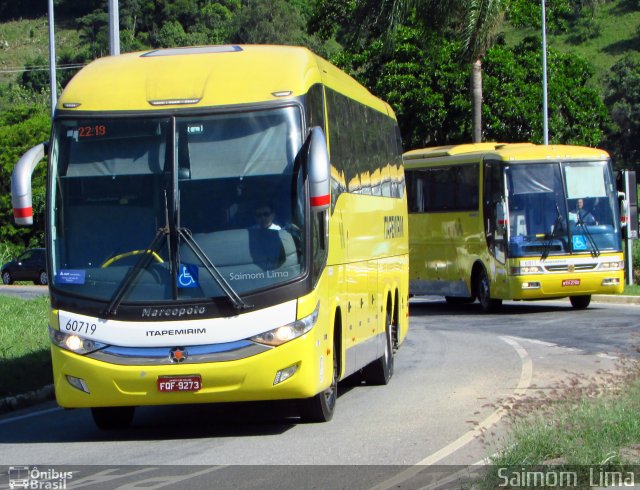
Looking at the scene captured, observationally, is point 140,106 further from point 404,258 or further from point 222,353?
point 404,258

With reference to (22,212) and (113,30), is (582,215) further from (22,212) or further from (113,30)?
(22,212)

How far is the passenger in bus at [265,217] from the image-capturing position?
10.7 m

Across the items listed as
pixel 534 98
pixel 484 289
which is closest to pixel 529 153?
pixel 484 289

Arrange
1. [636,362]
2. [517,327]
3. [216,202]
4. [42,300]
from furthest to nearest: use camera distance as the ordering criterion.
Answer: [42,300] < [517,327] < [636,362] < [216,202]

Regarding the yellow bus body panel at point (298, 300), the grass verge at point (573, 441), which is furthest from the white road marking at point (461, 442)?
the yellow bus body panel at point (298, 300)

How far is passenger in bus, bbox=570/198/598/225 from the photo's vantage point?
25.3 m

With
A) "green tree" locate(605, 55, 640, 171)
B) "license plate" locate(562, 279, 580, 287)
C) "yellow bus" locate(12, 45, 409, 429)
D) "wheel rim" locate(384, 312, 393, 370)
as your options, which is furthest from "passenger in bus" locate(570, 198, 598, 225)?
"green tree" locate(605, 55, 640, 171)

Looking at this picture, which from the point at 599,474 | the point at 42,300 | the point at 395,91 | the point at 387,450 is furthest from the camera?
the point at 395,91

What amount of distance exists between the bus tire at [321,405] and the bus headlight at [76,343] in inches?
83.7

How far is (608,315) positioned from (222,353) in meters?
15.3

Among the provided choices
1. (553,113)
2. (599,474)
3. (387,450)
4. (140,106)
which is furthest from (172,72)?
(553,113)

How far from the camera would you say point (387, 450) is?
10.0m

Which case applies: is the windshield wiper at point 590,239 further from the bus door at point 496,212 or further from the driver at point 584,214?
the bus door at point 496,212

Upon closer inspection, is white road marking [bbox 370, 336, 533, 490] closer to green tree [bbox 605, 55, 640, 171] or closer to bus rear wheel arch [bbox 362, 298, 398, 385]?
bus rear wheel arch [bbox 362, 298, 398, 385]
